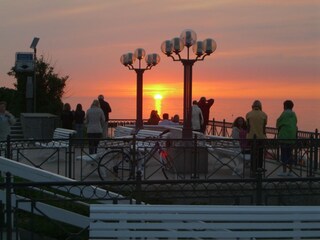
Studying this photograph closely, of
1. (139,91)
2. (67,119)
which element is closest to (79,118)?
(67,119)

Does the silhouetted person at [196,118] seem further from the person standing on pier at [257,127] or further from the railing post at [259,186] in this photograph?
the railing post at [259,186]

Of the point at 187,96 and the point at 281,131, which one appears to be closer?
the point at 281,131

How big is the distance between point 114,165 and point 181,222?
8456 millimetres

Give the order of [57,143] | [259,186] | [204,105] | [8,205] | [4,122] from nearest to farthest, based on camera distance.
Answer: [8,205] → [259,186] → [4,122] → [57,143] → [204,105]

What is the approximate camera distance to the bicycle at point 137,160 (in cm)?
1417

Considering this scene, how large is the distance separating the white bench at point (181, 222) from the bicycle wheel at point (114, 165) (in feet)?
25.9

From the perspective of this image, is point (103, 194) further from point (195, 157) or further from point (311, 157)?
point (311, 157)

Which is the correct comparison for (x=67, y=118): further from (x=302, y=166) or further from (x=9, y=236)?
(x=9, y=236)

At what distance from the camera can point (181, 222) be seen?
6.24m

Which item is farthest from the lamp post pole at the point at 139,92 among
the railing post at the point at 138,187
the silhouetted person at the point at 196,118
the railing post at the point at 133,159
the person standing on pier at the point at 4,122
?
the railing post at the point at 138,187

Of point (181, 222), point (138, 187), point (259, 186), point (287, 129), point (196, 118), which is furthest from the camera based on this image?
point (196, 118)

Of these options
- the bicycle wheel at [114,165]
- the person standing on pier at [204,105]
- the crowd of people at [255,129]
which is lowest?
the bicycle wheel at [114,165]

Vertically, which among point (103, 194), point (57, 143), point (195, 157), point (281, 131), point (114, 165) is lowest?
point (114, 165)

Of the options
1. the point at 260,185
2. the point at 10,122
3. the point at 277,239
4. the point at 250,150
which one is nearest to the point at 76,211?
the point at 260,185
